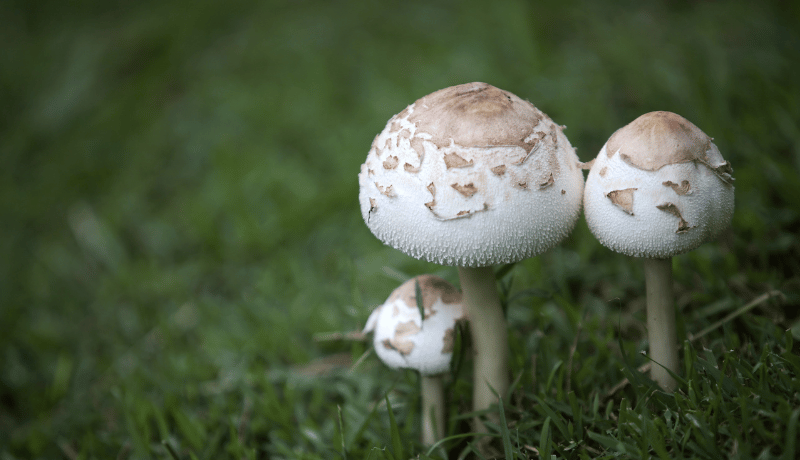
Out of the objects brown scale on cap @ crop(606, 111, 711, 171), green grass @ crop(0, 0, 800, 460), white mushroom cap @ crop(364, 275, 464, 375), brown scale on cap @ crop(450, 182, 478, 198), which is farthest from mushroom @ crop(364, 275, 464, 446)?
brown scale on cap @ crop(606, 111, 711, 171)

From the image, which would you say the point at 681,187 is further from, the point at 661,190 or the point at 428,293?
the point at 428,293

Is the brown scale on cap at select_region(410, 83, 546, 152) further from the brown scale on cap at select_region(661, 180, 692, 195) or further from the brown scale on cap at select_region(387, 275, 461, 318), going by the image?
the brown scale on cap at select_region(387, 275, 461, 318)

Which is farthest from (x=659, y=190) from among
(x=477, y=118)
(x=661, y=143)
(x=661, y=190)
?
(x=477, y=118)

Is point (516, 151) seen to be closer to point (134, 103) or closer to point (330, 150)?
point (330, 150)

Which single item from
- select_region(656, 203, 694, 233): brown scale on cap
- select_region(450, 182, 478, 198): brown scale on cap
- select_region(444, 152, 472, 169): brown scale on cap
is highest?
select_region(444, 152, 472, 169): brown scale on cap

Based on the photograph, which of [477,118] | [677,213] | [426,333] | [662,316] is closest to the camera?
[677,213]
